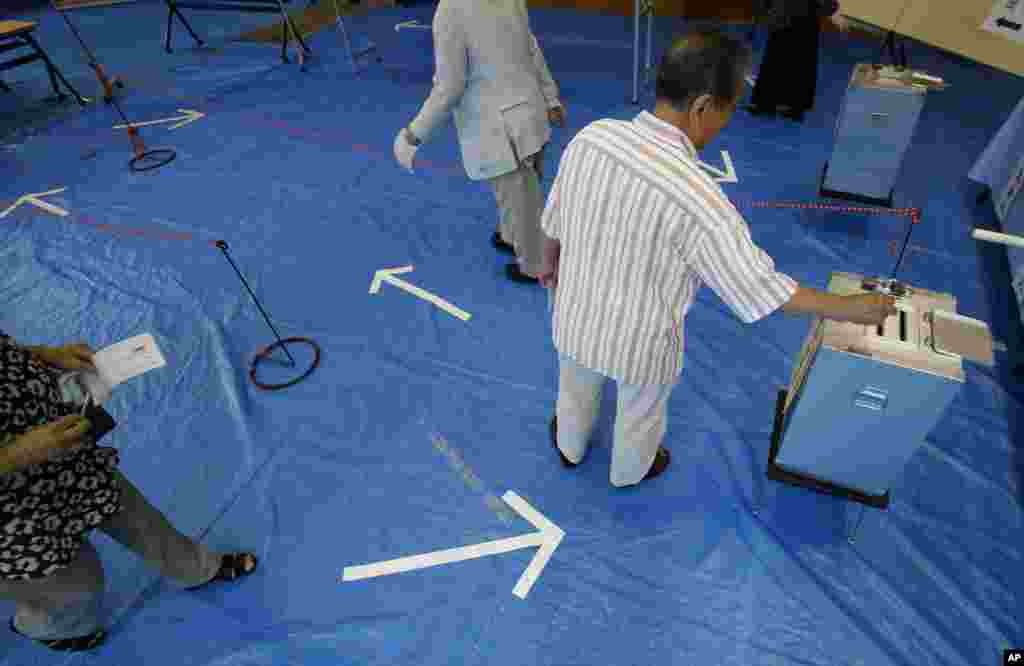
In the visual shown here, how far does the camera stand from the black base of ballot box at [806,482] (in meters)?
1.93

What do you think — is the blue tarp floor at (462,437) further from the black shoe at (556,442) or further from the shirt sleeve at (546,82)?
the shirt sleeve at (546,82)

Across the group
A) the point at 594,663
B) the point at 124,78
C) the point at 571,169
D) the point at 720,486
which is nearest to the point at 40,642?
the point at 594,663

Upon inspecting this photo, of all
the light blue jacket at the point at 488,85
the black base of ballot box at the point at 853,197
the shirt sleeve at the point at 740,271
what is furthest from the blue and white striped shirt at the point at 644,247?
the black base of ballot box at the point at 853,197

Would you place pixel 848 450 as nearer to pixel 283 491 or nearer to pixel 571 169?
pixel 571 169

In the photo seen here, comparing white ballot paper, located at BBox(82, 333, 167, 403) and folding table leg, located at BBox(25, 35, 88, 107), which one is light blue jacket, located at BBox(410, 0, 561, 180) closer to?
white ballot paper, located at BBox(82, 333, 167, 403)

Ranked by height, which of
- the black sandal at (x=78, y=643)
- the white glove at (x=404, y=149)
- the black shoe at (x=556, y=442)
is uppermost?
the white glove at (x=404, y=149)

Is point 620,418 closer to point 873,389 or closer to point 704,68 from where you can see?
point 873,389

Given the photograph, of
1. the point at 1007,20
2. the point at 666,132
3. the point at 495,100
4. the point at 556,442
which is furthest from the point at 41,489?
the point at 1007,20

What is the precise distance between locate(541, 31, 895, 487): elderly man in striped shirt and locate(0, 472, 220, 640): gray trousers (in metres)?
1.47

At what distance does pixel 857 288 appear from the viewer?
1.74 metres

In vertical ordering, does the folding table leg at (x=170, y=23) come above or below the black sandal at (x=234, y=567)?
above

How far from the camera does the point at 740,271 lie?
1246 mm

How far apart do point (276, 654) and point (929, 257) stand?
3770mm

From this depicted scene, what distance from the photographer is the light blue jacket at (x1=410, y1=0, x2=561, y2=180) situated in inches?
85.6
